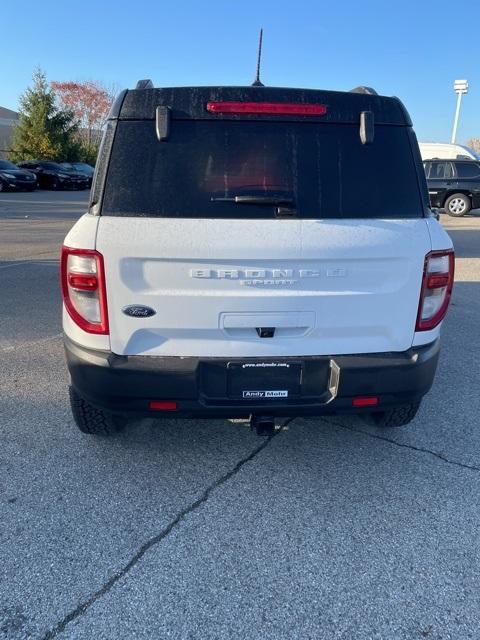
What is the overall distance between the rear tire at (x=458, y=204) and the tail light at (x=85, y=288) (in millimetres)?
18452

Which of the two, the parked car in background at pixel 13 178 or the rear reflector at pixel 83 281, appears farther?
the parked car in background at pixel 13 178

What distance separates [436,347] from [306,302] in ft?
Answer: 2.86

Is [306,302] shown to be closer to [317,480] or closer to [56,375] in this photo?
[317,480]

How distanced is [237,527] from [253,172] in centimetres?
179

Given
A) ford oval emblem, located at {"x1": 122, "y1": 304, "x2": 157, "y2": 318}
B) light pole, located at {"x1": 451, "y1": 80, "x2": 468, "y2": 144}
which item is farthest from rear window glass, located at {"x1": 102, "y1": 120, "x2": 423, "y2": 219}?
light pole, located at {"x1": 451, "y1": 80, "x2": 468, "y2": 144}

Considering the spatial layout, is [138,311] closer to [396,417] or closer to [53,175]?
[396,417]

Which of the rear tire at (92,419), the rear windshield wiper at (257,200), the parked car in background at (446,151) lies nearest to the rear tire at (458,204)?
the parked car in background at (446,151)

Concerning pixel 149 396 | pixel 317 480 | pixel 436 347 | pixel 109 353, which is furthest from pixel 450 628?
pixel 109 353

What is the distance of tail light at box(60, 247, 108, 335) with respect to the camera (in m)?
2.34

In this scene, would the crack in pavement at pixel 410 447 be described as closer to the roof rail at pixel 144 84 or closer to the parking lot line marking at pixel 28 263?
the roof rail at pixel 144 84

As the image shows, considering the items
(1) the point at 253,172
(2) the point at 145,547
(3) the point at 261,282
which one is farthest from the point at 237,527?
(1) the point at 253,172

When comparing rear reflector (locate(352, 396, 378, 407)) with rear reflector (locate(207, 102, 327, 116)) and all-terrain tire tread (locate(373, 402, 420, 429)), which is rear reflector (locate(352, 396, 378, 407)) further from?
rear reflector (locate(207, 102, 327, 116))

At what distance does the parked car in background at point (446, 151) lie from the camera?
20.2 m

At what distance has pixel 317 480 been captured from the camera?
9.43 feet
